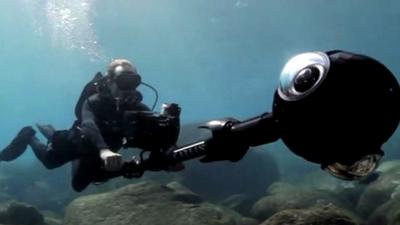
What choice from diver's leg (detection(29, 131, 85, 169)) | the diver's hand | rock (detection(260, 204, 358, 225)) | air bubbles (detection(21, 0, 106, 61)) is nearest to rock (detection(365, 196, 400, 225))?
rock (detection(260, 204, 358, 225))

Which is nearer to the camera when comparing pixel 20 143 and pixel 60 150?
pixel 60 150

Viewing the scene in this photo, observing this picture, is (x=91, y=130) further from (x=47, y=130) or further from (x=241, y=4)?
(x=241, y=4)

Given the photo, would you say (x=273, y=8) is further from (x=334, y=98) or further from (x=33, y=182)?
(x=334, y=98)

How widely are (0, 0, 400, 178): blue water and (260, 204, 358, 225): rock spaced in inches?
836

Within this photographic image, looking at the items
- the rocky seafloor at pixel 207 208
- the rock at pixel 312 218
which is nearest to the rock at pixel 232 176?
the rocky seafloor at pixel 207 208

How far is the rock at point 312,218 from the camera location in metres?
6.47

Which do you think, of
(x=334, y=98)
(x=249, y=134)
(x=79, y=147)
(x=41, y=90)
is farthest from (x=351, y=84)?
(x=41, y=90)

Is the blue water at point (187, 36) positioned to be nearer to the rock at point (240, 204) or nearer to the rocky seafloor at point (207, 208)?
the rock at point (240, 204)

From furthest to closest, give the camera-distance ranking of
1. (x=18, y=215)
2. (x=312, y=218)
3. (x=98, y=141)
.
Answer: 1. (x=18, y=215)
2. (x=312, y=218)
3. (x=98, y=141)

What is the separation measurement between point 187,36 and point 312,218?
3147cm

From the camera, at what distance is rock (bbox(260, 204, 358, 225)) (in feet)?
21.2

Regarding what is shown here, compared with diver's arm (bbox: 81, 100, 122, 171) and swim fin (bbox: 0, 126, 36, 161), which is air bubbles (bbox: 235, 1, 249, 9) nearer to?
swim fin (bbox: 0, 126, 36, 161)

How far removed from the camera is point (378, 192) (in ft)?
44.8

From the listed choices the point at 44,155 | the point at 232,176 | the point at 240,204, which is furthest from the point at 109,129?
the point at 232,176
